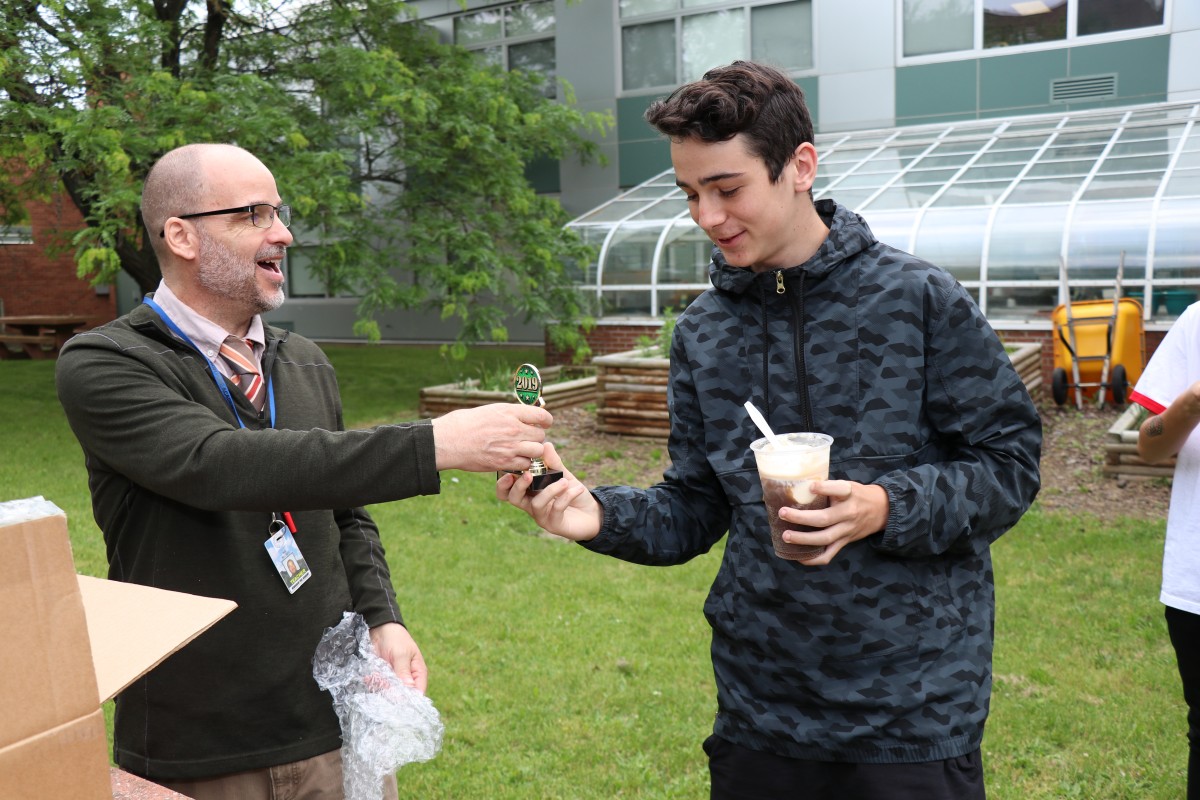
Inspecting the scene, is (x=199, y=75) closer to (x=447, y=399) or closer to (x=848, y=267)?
(x=447, y=399)

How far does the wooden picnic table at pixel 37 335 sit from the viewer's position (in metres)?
20.8

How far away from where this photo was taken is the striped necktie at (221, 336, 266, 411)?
8.21 feet

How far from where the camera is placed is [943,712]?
2.08m

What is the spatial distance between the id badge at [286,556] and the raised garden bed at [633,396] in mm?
8295

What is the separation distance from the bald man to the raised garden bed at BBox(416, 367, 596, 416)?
30.0 feet

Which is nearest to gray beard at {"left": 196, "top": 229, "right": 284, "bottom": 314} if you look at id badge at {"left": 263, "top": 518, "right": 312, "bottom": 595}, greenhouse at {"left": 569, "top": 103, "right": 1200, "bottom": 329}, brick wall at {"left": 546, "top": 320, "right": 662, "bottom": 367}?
id badge at {"left": 263, "top": 518, "right": 312, "bottom": 595}

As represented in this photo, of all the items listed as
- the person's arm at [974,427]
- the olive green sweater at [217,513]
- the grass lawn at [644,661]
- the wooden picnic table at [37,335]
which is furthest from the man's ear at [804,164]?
the wooden picnic table at [37,335]

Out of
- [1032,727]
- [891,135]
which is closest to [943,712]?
[1032,727]

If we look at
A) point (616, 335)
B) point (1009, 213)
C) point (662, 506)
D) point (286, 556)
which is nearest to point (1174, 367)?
point (662, 506)

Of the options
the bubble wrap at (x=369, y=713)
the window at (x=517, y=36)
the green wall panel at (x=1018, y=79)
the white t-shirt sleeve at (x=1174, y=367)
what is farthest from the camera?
the window at (x=517, y=36)

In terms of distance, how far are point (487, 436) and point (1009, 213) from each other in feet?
42.2

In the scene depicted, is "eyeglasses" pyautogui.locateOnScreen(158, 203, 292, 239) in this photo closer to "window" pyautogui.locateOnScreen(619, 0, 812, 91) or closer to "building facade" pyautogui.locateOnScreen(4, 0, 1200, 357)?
"building facade" pyautogui.locateOnScreen(4, 0, 1200, 357)

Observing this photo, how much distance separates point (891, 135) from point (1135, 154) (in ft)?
14.5

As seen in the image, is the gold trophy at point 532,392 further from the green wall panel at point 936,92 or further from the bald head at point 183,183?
the green wall panel at point 936,92
